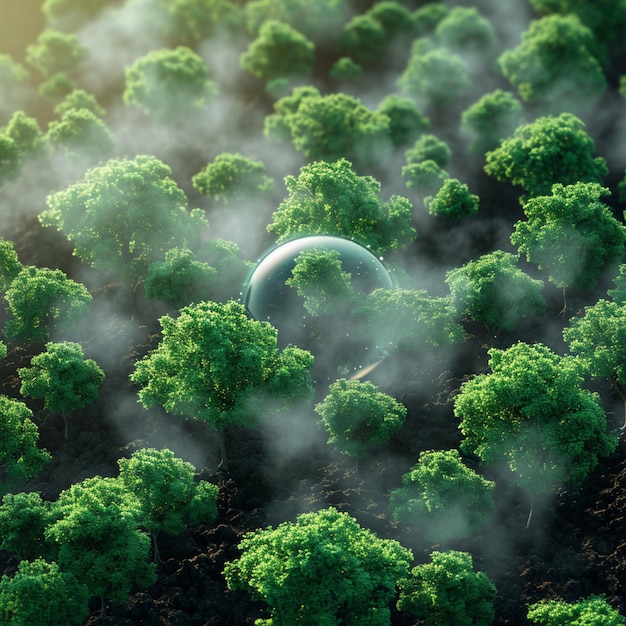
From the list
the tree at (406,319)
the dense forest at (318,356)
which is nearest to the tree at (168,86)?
the dense forest at (318,356)

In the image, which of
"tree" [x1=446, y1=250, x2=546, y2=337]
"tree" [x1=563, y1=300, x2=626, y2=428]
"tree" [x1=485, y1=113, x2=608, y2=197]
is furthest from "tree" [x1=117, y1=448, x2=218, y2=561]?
"tree" [x1=485, y1=113, x2=608, y2=197]

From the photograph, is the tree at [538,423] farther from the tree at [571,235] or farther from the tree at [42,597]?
the tree at [42,597]

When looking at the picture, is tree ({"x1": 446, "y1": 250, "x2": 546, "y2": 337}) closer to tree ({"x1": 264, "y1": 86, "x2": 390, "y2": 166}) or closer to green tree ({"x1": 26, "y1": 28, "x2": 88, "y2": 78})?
tree ({"x1": 264, "y1": 86, "x2": 390, "y2": 166})

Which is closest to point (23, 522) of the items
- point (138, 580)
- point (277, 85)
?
point (138, 580)

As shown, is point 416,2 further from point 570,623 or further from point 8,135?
point 570,623

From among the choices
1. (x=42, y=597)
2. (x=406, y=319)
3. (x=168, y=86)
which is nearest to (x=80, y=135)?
(x=168, y=86)

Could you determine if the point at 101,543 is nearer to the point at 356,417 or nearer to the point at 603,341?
the point at 356,417
